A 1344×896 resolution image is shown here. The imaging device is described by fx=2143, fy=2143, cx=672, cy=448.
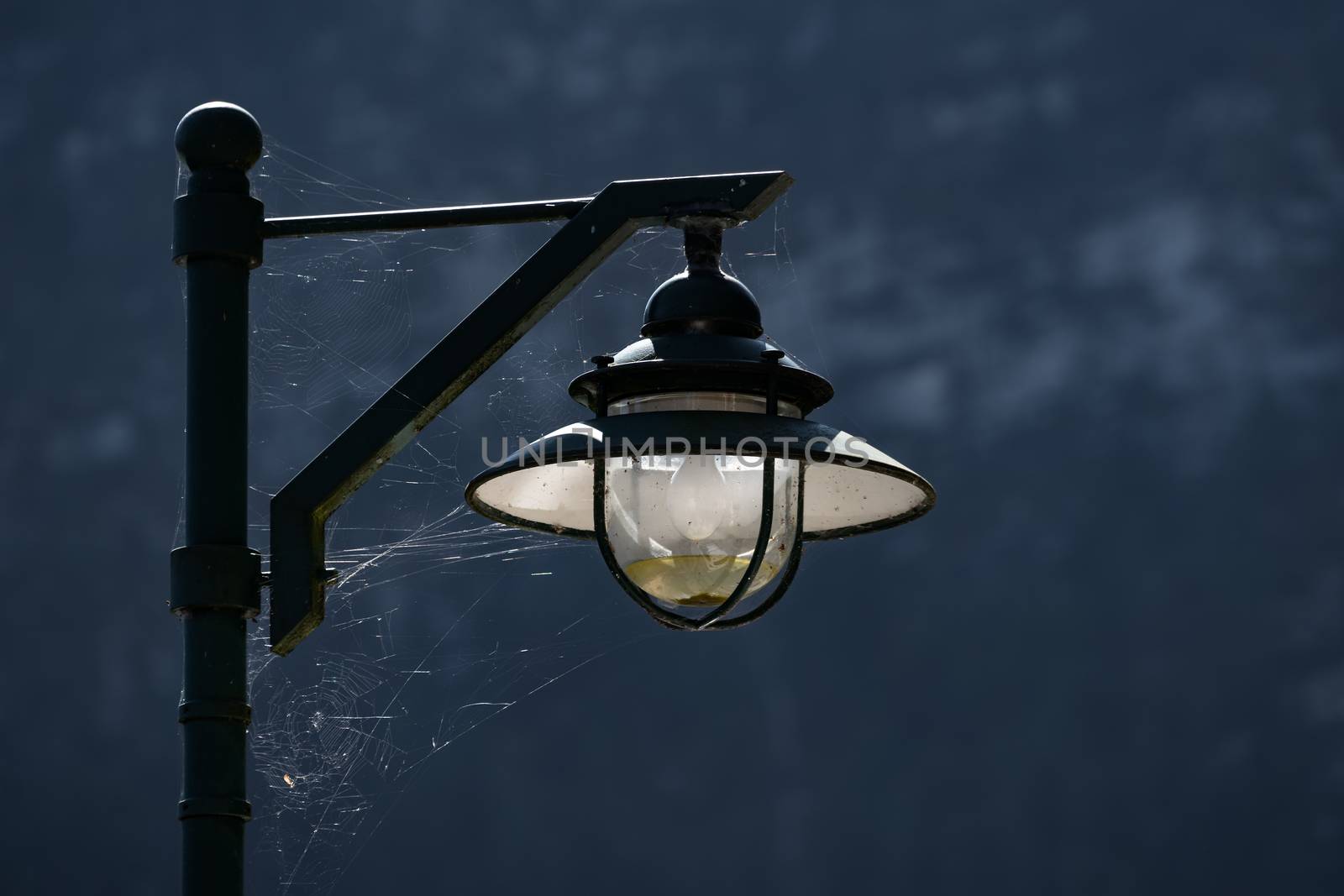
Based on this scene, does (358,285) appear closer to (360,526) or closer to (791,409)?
(791,409)

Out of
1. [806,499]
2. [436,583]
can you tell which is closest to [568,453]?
[806,499]

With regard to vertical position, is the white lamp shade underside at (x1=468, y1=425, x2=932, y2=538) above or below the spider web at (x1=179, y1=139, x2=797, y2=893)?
below

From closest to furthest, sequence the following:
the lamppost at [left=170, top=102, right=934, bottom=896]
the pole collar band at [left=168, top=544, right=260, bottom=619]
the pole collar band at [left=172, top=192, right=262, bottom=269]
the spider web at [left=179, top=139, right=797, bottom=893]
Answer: the lamppost at [left=170, top=102, right=934, bottom=896]
the pole collar band at [left=168, top=544, right=260, bottom=619]
the pole collar band at [left=172, top=192, right=262, bottom=269]
the spider web at [left=179, top=139, right=797, bottom=893]

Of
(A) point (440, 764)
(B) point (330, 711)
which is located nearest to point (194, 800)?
(B) point (330, 711)

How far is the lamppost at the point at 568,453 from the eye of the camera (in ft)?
8.45

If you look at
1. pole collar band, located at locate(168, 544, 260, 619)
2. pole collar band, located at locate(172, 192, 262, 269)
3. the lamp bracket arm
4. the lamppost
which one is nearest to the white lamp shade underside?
the lamppost

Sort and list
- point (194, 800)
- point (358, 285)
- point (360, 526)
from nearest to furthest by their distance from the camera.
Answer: point (194, 800) < point (358, 285) < point (360, 526)

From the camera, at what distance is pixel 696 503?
2576mm

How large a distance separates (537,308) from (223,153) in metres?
0.52

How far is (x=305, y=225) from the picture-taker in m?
2.87

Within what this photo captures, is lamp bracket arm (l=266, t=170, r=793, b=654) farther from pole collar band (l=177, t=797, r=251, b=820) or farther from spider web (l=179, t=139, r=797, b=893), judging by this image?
spider web (l=179, t=139, r=797, b=893)

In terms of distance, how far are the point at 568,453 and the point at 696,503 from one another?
17cm

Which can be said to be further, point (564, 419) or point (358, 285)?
point (564, 419)

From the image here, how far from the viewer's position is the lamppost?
2574 millimetres
